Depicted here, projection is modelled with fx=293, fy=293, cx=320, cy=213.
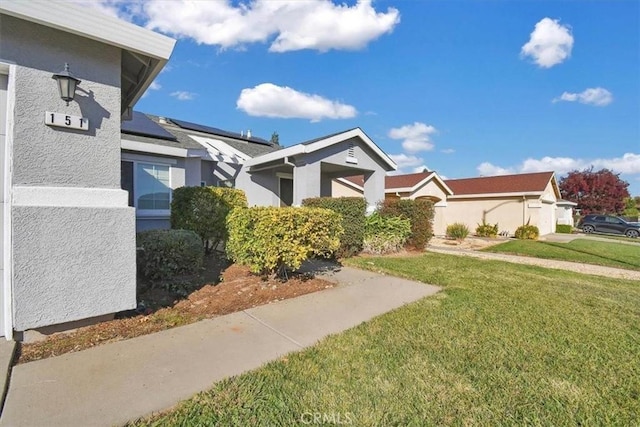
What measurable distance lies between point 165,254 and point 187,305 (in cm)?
108

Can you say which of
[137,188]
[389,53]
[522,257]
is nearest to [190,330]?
[137,188]

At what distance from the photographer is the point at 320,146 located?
1034cm

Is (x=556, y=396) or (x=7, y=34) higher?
(x=7, y=34)

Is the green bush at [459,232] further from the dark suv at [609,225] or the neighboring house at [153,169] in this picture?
the dark suv at [609,225]

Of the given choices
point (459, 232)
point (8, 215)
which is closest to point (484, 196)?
point (459, 232)

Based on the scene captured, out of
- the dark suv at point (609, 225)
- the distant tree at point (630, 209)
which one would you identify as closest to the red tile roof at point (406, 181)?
the dark suv at point (609, 225)

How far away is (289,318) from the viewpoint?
425 centimetres

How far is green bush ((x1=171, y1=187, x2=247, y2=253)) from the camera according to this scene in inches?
293

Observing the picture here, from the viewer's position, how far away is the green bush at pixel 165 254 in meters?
5.04

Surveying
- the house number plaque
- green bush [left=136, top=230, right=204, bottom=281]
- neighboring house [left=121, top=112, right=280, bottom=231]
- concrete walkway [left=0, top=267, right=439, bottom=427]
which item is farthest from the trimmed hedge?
the house number plaque

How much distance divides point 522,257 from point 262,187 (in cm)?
1111

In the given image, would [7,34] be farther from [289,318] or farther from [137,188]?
[137,188]

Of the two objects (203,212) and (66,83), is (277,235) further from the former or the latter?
(66,83)

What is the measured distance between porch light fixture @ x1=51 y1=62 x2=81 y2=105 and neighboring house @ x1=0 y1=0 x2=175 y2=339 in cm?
9
